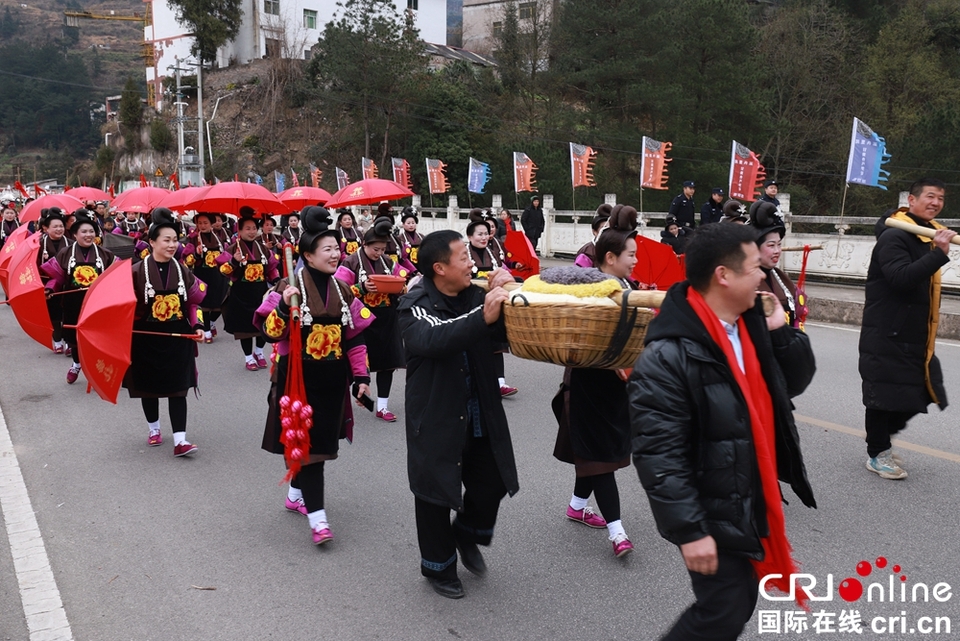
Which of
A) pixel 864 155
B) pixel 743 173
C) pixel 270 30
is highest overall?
pixel 270 30

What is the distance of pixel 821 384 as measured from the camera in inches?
314

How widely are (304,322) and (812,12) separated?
28.0 m

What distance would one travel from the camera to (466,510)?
3.99 meters

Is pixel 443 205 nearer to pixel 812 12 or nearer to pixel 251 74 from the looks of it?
pixel 812 12

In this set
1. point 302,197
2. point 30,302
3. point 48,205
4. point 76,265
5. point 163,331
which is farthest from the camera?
point 302,197

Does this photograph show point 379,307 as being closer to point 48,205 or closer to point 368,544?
point 368,544

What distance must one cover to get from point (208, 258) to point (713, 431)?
942cm

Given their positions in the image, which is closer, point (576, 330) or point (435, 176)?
point (576, 330)

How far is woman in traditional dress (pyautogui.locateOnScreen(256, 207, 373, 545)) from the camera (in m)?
4.63

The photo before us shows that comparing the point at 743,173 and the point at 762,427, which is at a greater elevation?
the point at 743,173

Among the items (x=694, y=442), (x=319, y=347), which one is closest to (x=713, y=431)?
(x=694, y=442)

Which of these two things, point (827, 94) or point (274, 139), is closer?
point (827, 94)

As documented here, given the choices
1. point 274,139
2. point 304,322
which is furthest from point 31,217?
point 274,139

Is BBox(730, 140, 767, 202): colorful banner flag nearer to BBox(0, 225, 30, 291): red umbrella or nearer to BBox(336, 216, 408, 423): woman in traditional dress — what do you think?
BBox(336, 216, 408, 423): woman in traditional dress
